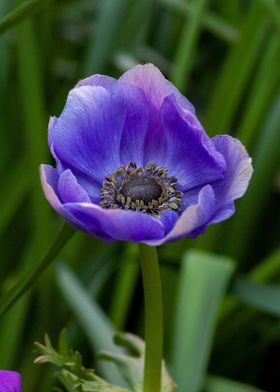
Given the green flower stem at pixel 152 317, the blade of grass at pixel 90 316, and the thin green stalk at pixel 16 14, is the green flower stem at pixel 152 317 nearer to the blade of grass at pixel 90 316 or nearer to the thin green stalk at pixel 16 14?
the thin green stalk at pixel 16 14

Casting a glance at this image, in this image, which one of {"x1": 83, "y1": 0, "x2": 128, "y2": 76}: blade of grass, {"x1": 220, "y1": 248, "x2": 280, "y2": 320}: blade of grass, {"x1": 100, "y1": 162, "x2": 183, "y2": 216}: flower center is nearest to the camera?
{"x1": 100, "y1": 162, "x2": 183, "y2": 216}: flower center

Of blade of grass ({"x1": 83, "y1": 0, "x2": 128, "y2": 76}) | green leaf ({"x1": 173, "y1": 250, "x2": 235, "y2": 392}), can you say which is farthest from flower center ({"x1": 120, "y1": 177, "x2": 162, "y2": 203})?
blade of grass ({"x1": 83, "y1": 0, "x2": 128, "y2": 76})

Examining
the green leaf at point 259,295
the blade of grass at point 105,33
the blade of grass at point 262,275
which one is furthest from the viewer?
the blade of grass at point 105,33

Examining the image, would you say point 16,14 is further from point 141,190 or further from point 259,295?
point 259,295

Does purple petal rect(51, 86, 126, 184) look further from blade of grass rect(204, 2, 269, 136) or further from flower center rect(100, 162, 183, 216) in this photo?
blade of grass rect(204, 2, 269, 136)

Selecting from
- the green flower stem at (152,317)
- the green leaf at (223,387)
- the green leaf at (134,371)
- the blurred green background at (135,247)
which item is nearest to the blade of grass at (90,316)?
the blurred green background at (135,247)

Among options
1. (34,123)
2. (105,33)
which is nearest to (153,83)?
(34,123)
